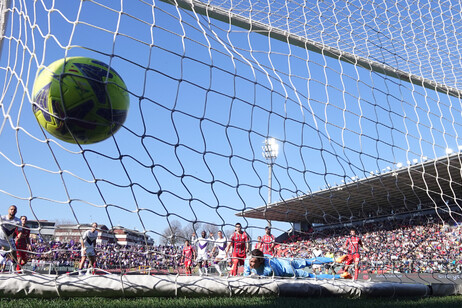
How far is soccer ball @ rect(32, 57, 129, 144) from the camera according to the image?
307cm

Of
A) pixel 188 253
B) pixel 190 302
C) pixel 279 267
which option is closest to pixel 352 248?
pixel 279 267

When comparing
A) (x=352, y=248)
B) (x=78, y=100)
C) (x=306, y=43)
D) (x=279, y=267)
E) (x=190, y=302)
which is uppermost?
(x=306, y=43)

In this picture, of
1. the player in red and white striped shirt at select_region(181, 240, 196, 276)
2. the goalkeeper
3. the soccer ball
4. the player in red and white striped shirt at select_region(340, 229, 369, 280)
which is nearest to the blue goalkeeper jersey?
the goalkeeper

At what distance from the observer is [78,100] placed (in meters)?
3.07

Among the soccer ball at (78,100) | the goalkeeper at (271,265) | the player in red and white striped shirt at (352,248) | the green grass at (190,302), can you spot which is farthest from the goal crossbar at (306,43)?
the player in red and white striped shirt at (352,248)

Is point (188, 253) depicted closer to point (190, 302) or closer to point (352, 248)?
point (352, 248)

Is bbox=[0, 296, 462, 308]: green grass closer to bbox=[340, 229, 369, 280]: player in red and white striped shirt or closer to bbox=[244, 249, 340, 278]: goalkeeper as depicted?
bbox=[244, 249, 340, 278]: goalkeeper

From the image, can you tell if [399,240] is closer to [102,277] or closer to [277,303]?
[277,303]

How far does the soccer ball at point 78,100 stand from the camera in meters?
3.07

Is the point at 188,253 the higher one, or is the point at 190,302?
the point at 188,253

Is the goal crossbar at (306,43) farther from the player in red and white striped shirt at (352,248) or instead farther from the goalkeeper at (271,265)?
the player in red and white striped shirt at (352,248)

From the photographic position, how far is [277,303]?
3631 millimetres

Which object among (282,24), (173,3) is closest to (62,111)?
(173,3)

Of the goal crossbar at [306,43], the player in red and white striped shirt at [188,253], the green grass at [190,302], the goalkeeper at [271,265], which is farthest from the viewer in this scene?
the player in red and white striped shirt at [188,253]
